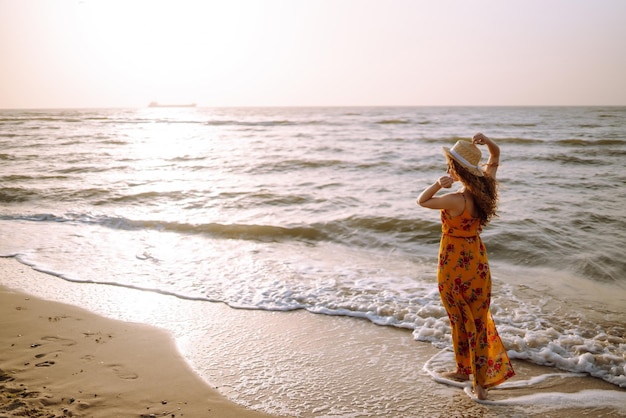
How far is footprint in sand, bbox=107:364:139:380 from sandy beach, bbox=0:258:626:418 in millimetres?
→ 16

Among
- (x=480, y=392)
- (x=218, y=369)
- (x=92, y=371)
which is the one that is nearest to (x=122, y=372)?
(x=92, y=371)

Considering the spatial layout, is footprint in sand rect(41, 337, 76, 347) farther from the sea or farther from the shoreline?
the sea

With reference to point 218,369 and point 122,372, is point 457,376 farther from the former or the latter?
point 122,372

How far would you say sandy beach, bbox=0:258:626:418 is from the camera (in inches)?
146

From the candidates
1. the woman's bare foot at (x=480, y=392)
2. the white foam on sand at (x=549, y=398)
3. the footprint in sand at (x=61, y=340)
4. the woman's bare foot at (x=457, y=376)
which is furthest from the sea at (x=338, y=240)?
the footprint in sand at (x=61, y=340)

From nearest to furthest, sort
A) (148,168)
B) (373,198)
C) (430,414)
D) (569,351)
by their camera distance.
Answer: (430,414) < (569,351) < (373,198) < (148,168)

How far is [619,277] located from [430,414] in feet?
15.8

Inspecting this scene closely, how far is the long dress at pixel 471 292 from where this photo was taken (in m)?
3.78

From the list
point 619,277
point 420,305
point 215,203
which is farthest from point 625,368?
point 215,203

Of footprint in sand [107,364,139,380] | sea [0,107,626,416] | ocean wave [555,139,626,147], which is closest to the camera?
footprint in sand [107,364,139,380]

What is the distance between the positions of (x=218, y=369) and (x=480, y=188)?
2.68m

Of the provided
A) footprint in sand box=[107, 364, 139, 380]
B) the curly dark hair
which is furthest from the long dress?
footprint in sand box=[107, 364, 139, 380]

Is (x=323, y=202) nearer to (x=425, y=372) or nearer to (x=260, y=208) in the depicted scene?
(x=260, y=208)

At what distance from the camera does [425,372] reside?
441 centimetres
